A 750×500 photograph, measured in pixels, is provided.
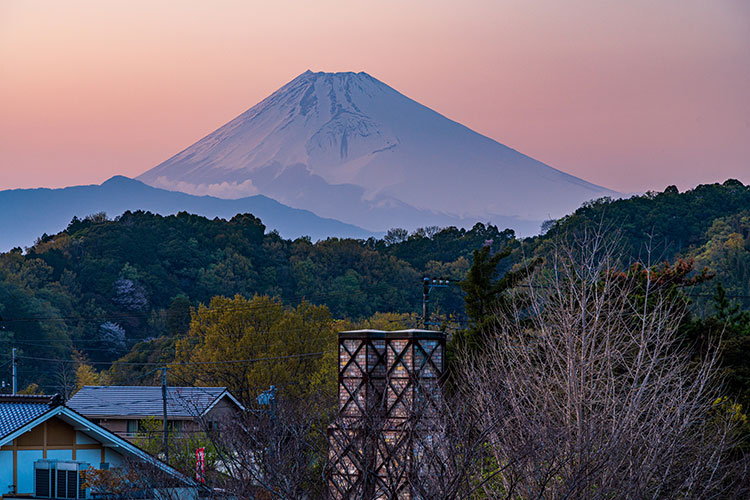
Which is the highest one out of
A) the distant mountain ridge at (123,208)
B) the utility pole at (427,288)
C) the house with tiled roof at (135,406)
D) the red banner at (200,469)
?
the distant mountain ridge at (123,208)

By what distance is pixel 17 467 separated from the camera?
828 inches

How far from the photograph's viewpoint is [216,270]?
7512cm

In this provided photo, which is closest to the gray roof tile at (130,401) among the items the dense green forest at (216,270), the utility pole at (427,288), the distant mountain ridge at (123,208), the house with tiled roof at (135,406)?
the house with tiled roof at (135,406)

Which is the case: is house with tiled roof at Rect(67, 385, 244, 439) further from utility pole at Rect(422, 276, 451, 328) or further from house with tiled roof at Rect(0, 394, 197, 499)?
house with tiled roof at Rect(0, 394, 197, 499)

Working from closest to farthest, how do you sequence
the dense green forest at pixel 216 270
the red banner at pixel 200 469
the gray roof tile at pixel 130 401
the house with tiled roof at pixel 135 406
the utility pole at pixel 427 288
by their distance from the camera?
the red banner at pixel 200 469, the utility pole at pixel 427 288, the house with tiled roof at pixel 135 406, the gray roof tile at pixel 130 401, the dense green forest at pixel 216 270

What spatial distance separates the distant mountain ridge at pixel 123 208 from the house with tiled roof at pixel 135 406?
103 metres

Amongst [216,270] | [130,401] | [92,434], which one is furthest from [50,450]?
[216,270]

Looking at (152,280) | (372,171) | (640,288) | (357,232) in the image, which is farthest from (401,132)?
(640,288)

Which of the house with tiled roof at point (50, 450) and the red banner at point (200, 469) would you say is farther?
the house with tiled roof at point (50, 450)

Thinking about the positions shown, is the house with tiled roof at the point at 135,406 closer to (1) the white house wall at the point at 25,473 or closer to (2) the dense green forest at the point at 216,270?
(1) the white house wall at the point at 25,473

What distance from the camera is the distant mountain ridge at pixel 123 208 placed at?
15275 centimetres

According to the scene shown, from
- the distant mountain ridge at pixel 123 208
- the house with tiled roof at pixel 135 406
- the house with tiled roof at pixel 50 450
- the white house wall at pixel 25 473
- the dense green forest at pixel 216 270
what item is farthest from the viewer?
the distant mountain ridge at pixel 123 208

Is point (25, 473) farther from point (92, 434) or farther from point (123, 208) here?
point (123, 208)

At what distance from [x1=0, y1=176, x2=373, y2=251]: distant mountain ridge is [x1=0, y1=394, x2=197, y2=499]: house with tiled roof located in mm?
123543
